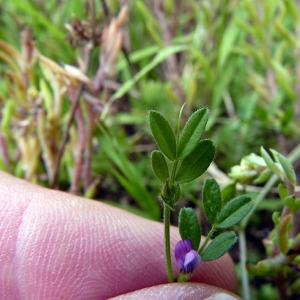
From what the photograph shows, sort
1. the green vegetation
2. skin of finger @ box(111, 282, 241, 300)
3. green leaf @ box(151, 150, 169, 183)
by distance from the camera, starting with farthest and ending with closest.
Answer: the green vegetation
skin of finger @ box(111, 282, 241, 300)
green leaf @ box(151, 150, 169, 183)

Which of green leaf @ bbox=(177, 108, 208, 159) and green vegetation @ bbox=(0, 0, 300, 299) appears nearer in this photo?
green leaf @ bbox=(177, 108, 208, 159)

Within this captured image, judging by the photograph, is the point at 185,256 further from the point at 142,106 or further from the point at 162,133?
the point at 142,106

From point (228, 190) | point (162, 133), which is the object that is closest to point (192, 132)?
point (162, 133)

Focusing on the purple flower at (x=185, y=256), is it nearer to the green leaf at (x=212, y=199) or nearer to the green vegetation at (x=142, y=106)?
the green leaf at (x=212, y=199)

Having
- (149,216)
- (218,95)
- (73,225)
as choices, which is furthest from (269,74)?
(73,225)

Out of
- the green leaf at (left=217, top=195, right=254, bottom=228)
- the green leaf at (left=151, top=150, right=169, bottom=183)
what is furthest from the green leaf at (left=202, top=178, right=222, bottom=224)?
the green leaf at (left=151, top=150, right=169, bottom=183)

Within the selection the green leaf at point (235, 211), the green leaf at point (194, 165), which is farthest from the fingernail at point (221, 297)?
the green leaf at point (194, 165)

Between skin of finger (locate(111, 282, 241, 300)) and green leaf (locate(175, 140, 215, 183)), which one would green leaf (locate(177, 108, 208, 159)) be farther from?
skin of finger (locate(111, 282, 241, 300))
